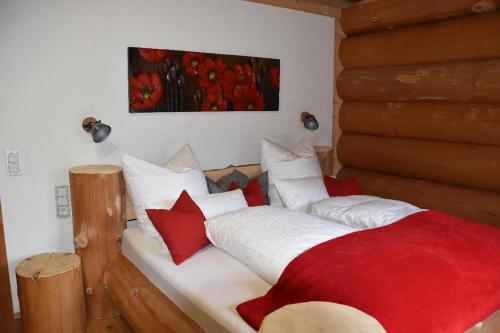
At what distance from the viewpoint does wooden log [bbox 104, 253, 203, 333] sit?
6.40ft

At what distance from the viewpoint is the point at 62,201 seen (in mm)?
2676

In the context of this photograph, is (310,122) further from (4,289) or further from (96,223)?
(4,289)

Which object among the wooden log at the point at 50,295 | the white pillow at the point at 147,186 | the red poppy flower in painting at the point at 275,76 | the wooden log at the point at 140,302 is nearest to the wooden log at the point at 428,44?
the red poppy flower in painting at the point at 275,76

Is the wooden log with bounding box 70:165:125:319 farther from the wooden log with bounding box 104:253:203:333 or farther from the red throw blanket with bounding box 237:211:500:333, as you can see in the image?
the red throw blanket with bounding box 237:211:500:333

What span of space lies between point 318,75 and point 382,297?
8.67 feet

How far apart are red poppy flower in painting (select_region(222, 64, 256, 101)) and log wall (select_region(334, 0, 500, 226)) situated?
1.00 meters

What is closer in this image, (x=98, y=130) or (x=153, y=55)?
(x=98, y=130)

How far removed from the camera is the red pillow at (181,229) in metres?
2.24

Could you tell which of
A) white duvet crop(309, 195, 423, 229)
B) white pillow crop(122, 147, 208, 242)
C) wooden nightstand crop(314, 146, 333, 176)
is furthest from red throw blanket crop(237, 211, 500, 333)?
wooden nightstand crop(314, 146, 333, 176)

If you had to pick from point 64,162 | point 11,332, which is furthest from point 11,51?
point 11,332

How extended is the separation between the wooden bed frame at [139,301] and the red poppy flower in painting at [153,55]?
0.93m

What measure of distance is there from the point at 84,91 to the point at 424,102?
2436 mm

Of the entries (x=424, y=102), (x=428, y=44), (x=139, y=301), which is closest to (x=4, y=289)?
(x=139, y=301)

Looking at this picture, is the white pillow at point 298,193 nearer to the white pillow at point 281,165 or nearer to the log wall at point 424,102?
the white pillow at point 281,165
